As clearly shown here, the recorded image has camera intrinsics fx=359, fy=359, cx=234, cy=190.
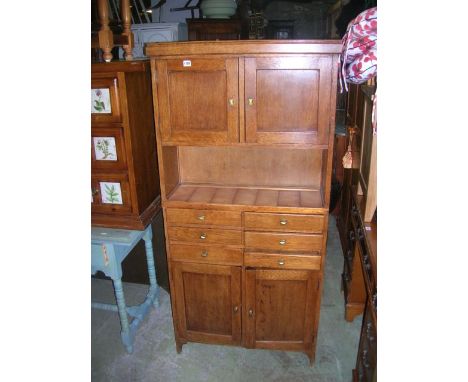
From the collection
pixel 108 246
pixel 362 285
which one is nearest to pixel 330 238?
pixel 362 285

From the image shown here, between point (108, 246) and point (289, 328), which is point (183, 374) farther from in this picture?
point (108, 246)

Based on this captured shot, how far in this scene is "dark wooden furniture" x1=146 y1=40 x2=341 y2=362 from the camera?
1663mm

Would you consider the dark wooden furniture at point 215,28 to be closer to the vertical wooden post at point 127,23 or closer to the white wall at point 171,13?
the white wall at point 171,13

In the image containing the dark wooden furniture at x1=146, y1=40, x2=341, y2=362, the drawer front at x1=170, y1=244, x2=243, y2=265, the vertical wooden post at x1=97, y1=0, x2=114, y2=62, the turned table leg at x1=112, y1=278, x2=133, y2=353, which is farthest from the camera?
the turned table leg at x1=112, y1=278, x2=133, y2=353

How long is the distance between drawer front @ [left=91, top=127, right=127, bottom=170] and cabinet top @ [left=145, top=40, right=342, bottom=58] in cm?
51

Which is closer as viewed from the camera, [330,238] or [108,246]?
[108,246]

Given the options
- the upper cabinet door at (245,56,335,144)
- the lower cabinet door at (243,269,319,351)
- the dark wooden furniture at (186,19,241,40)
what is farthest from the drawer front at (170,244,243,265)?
the dark wooden furniture at (186,19,241,40)

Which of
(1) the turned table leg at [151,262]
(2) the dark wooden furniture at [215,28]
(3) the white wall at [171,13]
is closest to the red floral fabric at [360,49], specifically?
(1) the turned table leg at [151,262]

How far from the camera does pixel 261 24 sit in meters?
4.04

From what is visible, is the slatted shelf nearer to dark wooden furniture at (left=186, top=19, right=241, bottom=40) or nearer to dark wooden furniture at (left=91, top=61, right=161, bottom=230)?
dark wooden furniture at (left=91, top=61, right=161, bottom=230)

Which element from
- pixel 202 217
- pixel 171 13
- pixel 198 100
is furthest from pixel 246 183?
pixel 171 13

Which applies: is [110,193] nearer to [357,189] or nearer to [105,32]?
[105,32]

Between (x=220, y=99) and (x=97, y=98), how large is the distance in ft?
2.22

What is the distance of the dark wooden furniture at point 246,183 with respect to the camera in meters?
1.66
